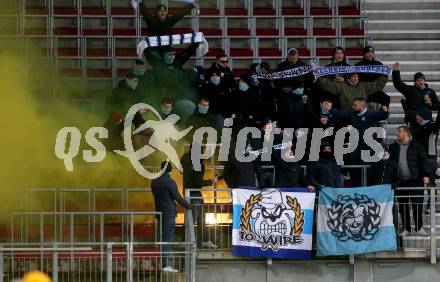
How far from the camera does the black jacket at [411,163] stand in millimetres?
21625

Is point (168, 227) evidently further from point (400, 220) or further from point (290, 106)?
point (400, 220)

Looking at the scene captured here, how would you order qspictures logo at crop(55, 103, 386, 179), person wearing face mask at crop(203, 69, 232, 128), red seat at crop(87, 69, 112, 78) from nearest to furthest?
qspictures logo at crop(55, 103, 386, 179), person wearing face mask at crop(203, 69, 232, 128), red seat at crop(87, 69, 112, 78)

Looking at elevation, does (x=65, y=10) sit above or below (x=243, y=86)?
above

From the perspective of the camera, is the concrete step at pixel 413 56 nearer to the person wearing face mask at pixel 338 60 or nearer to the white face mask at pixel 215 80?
the person wearing face mask at pixel 338 60

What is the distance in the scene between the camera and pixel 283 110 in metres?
22.9

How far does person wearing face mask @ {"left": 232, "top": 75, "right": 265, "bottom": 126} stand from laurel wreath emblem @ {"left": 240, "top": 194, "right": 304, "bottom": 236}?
1.85 metres

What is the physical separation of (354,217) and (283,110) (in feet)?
7.49

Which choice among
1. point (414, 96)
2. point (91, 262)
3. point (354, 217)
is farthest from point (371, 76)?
point (91, 262)

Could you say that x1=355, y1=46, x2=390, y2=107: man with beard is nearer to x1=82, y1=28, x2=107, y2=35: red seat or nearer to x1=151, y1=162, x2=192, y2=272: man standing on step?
x1=151, y1=162, x2=192, y2=272: man standing on step

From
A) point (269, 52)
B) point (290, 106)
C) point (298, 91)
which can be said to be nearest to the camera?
point (290, 106)

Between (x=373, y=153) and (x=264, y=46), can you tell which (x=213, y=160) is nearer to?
(x=373, y=153)

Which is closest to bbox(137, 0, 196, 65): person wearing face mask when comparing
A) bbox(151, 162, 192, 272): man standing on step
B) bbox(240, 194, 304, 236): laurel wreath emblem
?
bbox(151, 162, 192, 272): man standing on step

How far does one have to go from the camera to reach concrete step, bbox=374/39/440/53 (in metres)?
27.1

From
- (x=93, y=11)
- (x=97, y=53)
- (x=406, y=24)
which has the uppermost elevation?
(x=93, y=11)
